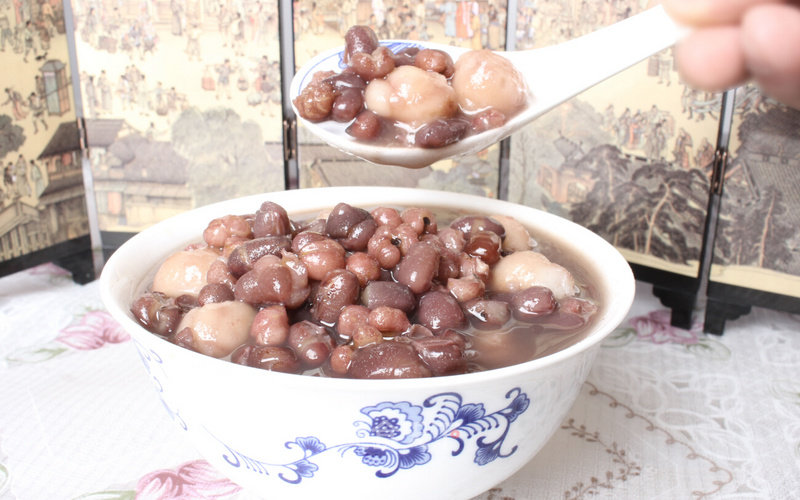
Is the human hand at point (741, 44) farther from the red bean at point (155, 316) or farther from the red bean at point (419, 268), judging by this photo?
the red bean at point (155, 316)

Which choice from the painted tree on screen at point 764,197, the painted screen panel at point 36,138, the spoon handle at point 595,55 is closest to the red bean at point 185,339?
the spoon handle at point 595,55

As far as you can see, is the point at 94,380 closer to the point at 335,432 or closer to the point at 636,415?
the point at 335,432

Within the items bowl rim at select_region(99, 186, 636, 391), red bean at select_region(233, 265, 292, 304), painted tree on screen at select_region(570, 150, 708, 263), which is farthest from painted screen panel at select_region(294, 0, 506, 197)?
red bean at select_region(233, 265, 292, 304)

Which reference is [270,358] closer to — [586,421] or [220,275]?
[220,275]

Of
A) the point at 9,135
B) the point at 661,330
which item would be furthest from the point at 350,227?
the point at 9,135

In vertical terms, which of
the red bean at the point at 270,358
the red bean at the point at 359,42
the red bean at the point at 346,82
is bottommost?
the red bean at the point at 270,358

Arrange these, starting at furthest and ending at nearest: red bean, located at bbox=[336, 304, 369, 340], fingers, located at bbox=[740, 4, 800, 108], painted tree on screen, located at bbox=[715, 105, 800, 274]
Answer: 1. painted tree on screen, located at bbox=[715, 105, 800, 274]
2. red bean, located at bbox=[336, 304, 369, 340]
3. fingers, located at bbox=[740, 4, 800, 108]

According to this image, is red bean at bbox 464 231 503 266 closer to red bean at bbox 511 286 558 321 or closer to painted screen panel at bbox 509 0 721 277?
red bean at bbox 511 286 558 321

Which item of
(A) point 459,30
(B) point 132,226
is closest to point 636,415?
(A) point 459,30
